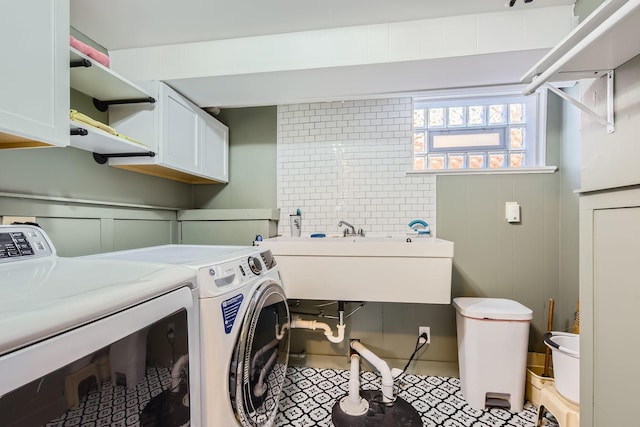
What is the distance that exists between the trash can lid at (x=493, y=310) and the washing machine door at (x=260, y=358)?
1.09 metres

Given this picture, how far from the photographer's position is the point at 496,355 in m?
1.70

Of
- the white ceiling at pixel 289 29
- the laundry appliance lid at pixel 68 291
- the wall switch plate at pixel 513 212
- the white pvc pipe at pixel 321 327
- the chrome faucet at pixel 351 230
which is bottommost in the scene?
the white pvc pipe at pixel 321 327

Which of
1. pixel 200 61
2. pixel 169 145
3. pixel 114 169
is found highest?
pixel 200 61

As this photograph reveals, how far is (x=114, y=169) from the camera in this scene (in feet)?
5.77

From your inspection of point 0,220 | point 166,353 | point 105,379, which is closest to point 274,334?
point 166,353

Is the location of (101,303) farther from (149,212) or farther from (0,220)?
(149,212)

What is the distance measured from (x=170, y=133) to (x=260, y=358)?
139 cm

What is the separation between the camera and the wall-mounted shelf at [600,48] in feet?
2.27

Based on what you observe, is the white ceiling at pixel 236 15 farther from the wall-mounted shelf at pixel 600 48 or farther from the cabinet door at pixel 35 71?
the wall-mounted shelf at pixel 600 48

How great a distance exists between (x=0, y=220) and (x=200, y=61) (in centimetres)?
123

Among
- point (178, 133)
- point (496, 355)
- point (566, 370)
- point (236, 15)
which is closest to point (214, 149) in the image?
point (178, 133)

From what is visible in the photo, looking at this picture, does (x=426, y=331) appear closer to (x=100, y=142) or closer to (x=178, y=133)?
(x=178, y=133)

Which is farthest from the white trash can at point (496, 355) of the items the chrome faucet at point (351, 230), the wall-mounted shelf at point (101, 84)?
the wall-mounted shelf at point (101, 84)

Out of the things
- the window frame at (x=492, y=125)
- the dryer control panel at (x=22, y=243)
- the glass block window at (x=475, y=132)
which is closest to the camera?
the dryer control panel at (x=22, y=243)
